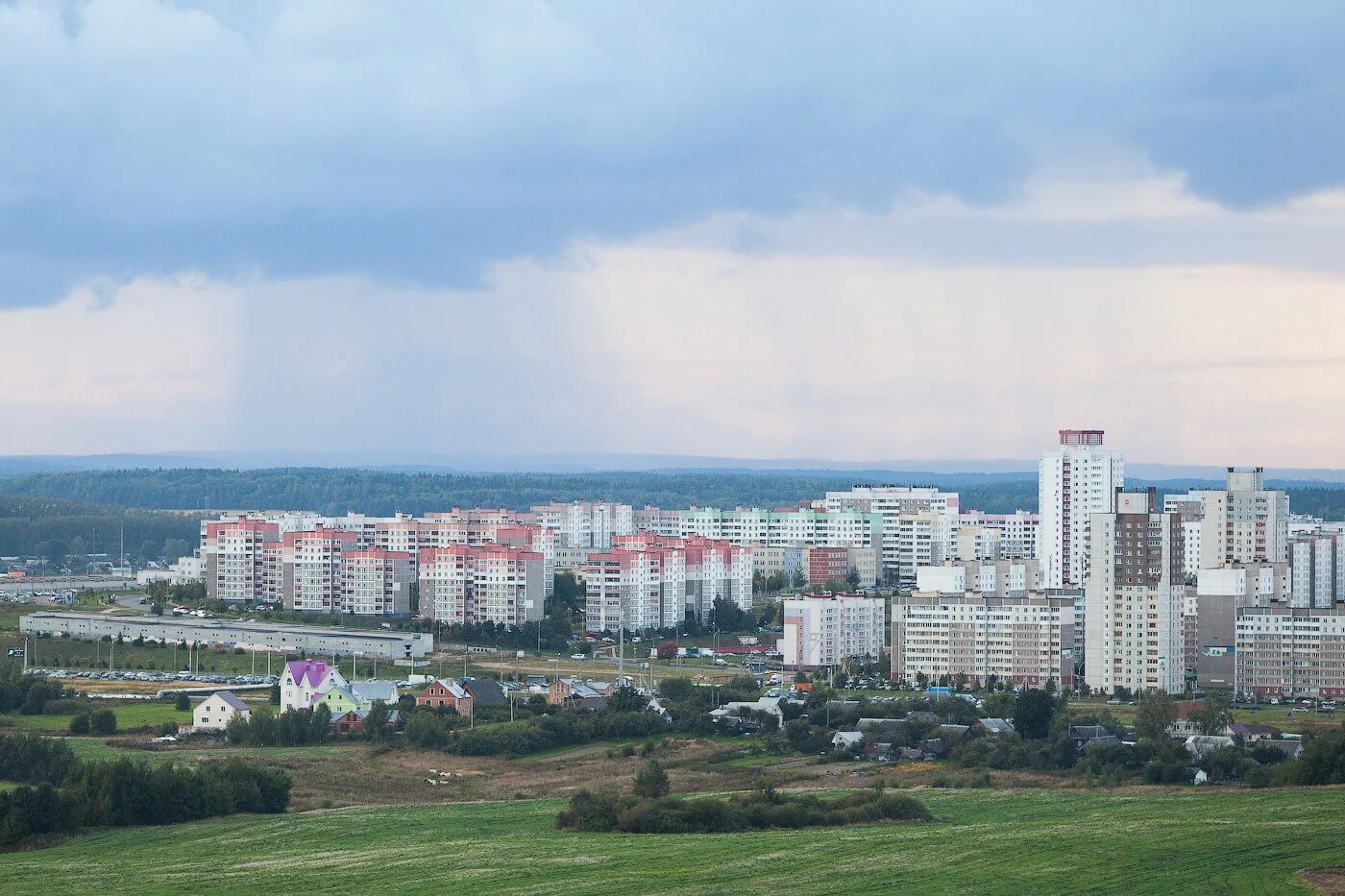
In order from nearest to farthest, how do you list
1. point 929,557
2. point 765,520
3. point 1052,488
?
point 1052,488 < point 929,557 < point 765,520

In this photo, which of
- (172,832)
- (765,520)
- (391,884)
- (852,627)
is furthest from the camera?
(765,520)

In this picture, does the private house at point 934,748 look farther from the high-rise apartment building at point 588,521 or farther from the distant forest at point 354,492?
the distant forest at point 354,492

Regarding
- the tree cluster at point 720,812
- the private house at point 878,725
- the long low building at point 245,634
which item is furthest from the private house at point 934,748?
the long low building at point 245,634

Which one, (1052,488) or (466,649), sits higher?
(1052,488)

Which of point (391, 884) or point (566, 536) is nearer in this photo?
point (391, 884)

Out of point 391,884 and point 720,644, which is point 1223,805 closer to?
point 391,884

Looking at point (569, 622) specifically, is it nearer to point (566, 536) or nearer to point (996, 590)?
point (996, 590)

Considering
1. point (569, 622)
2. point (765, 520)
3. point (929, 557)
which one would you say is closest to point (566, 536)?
point (765, 520)
